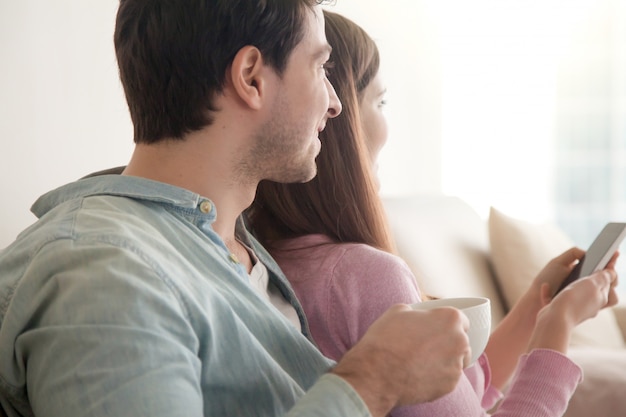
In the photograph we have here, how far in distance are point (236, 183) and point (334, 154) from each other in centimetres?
30

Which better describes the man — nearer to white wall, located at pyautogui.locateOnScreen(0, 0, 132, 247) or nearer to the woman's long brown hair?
the woman's long brown hair

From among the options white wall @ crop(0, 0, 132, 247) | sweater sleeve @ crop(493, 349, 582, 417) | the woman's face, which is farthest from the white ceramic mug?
white wall @ crop(0, 0, 132, 247)

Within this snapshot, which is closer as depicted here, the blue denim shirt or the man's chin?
the blue denim shirt

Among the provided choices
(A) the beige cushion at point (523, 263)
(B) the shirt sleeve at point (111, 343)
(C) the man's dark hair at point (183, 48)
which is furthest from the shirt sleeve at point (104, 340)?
(A) the beige cushion at point (523, 263)

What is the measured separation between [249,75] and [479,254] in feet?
5.23

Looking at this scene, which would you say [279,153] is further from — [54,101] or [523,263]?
[523,263]

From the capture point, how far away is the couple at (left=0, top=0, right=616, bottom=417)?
0.74 meters

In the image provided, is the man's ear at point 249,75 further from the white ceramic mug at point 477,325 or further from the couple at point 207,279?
the white ceramic mug at point 477,325

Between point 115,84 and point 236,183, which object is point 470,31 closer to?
point 115,84

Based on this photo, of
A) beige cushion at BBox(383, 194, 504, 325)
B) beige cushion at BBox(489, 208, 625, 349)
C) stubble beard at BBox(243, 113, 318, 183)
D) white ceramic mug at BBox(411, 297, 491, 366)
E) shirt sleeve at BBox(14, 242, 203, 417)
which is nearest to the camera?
shirt sleeve at BBox(14, 242, 203, 417)

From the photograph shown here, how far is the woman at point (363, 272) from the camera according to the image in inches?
44.6

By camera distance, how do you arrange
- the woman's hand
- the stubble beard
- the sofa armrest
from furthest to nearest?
the sofa armrest → the woman's hand → the stubble beard

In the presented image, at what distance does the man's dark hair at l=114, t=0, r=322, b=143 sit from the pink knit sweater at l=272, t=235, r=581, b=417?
0.30m

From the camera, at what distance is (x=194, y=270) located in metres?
0.87
